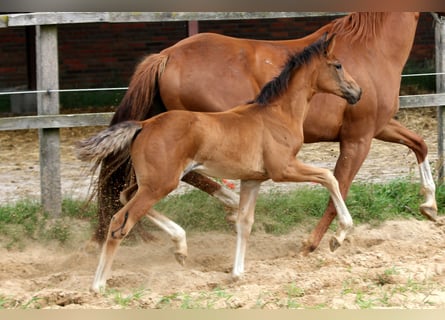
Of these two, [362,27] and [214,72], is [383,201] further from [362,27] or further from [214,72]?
[214,72]

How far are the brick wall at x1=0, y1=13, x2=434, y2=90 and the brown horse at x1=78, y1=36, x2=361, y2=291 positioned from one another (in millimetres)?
7571

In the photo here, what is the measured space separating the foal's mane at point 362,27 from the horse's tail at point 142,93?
1.51m

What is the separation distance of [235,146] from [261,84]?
3.07ft

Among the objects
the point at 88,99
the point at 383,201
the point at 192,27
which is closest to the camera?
the point at 383,201

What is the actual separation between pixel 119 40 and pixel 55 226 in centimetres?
726

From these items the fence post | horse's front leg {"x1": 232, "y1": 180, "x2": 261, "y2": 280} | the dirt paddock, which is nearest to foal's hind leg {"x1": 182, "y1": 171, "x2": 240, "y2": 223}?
horse's front leg {"x1": 232, "y1": 180, "x2": 261, "y2": 280}

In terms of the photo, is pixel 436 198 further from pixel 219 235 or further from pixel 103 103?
pixel 103 103

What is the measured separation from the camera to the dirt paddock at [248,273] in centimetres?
399

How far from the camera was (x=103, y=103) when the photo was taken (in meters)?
11.9

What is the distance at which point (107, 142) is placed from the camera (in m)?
4.29

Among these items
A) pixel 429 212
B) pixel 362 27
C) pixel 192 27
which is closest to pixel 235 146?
pixel 362 27

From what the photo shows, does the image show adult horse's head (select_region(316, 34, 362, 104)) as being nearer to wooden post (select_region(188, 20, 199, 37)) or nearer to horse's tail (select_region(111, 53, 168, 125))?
horse's tail (select_region(111, 53, 168, 125))

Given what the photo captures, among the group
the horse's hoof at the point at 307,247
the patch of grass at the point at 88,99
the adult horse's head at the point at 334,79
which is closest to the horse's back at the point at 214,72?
the adult horse's head at the point at 334,79

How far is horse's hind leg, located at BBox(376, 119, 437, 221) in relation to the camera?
20.3ft
